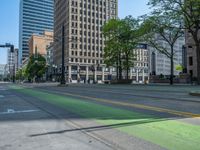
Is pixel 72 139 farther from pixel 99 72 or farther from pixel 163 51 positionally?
pixel 99 72

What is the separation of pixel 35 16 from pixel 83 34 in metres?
53.1

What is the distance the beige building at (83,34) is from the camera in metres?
130

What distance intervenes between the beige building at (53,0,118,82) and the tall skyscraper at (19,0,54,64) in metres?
28.2

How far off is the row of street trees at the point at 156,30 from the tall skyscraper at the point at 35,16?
116 metres

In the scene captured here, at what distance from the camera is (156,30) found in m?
45.4

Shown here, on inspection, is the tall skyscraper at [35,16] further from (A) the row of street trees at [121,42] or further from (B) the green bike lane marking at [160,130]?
(B) the green bike lane marking at [160,130]

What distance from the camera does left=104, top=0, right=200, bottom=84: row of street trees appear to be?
36.9 metres

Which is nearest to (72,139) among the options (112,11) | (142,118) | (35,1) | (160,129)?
(160,129)

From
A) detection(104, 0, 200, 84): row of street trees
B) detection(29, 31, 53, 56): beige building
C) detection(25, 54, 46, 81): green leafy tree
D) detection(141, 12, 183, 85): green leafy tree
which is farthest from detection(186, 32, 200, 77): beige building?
detection(29, 31, 53, 56): beige building

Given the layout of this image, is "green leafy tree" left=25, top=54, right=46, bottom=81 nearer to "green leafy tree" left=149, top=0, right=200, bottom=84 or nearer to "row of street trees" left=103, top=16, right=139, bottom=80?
"row of street trees" left=103, top=16, right=139, bottom=80

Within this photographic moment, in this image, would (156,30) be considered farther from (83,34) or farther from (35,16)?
(35,16)

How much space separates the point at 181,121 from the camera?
897 centimetres

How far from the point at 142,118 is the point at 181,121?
134cm

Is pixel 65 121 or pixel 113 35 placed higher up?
pixel 113 35
